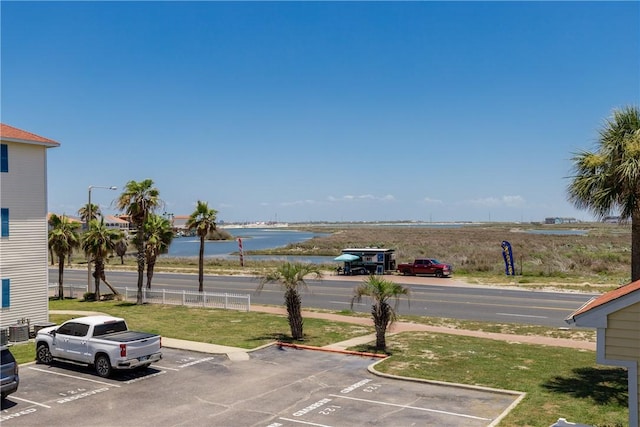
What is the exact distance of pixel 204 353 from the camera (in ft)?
65.6

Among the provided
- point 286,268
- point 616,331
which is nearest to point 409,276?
point 286,268

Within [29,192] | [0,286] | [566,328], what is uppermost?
[29,192]

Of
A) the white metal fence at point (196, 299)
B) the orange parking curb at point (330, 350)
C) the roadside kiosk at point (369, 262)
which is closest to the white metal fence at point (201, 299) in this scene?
the white metal fence at point (196, 299)

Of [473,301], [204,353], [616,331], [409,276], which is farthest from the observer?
[409,276]

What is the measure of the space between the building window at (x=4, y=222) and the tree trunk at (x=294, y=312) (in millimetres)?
12848

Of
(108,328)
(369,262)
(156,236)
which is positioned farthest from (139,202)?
(369,262)

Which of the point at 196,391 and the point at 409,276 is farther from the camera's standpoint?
the point at 409,276

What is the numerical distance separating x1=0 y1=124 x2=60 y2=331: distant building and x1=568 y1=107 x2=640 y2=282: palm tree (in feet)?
74.4

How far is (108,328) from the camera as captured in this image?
17.6m

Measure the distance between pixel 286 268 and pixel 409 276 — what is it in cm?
2883

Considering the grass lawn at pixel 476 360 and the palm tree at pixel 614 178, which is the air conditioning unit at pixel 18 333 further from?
the palm tree at pixel 614 178

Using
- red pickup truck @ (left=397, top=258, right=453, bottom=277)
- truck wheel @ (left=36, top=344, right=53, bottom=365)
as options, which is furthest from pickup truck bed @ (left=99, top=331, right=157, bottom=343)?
red pickup truck @ (left=397, top=258, right=453, bottom=277)

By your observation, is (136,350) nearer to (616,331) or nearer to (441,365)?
(441,365)

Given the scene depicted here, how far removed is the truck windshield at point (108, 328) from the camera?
17297 millimetres
